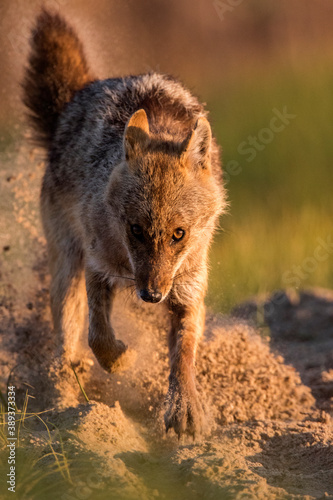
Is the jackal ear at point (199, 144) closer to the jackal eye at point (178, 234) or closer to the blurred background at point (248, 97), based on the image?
the jackal eye at point (178, 234)

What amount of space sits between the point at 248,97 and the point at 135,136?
6.99m

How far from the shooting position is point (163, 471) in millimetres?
3514

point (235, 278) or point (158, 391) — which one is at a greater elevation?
point (235, 278)

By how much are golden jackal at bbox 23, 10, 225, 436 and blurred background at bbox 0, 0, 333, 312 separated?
2.02 ft

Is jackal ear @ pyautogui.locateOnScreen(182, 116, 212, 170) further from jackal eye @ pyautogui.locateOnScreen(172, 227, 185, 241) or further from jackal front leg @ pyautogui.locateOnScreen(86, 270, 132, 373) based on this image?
jackal front leg @ pyautogui.locateOnScreen(86, 270, 132, 373)

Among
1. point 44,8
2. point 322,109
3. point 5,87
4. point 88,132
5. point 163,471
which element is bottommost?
point 163,471

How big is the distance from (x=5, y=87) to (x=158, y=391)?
4598mm

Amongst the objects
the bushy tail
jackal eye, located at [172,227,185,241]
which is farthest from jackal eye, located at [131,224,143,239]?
the bushy tail

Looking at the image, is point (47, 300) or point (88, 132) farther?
point (47, 300)

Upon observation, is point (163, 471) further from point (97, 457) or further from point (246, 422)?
point (246, 422)

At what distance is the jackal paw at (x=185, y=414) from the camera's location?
4.05m

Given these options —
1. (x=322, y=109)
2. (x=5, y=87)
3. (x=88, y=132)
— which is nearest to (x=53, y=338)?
(x=88, y=132)

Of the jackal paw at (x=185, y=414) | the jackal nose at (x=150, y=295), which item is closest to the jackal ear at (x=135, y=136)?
the jackal nose at (x=150, y=295)

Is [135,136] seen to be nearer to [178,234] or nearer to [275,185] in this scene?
[178,234]
